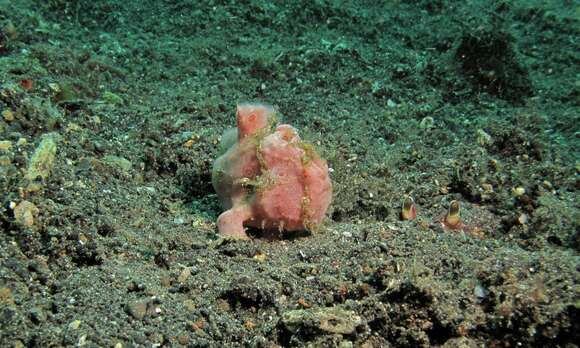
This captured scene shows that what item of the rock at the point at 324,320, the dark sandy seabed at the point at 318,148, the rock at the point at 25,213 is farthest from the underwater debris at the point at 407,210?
the rock at the point at 25,213

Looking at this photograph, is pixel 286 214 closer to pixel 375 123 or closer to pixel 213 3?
pixel 375 123

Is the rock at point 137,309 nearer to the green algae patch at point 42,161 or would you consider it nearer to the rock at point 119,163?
the green algae patch at point 42,161

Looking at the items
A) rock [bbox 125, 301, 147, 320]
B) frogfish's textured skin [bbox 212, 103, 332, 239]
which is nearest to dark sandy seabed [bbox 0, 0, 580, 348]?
rock [bbox 125, 301, 147, 320]

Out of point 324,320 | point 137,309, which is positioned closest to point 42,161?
point 137,309

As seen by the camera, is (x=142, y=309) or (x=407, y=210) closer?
(x=142, y=309)

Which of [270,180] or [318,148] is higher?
[318,148]

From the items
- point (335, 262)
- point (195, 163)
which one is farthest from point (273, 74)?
point (335, 262)

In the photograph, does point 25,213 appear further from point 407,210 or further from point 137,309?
point 407,210
